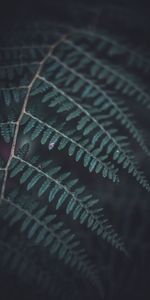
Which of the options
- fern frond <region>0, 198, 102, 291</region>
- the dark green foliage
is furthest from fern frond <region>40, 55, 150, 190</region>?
fern frond <region>0, 198, 102, 291</region>

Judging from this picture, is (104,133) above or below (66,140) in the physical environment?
above

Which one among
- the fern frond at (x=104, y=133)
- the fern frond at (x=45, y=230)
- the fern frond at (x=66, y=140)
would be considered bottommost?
the fern frond at (x=45, y=230)

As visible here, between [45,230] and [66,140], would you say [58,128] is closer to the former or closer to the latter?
[66,140]

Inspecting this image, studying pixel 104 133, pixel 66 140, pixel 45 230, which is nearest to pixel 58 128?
pixel 66 140

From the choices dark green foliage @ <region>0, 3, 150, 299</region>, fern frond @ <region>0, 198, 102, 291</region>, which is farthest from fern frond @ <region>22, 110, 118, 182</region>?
fern frond @ <region>0, 198, 102, 291</region>

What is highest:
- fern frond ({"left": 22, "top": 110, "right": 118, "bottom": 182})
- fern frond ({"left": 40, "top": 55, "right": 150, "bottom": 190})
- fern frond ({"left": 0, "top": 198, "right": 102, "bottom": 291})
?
fern frond ({"left": 40, "top": 55, "right": 150, "bottom": 190})

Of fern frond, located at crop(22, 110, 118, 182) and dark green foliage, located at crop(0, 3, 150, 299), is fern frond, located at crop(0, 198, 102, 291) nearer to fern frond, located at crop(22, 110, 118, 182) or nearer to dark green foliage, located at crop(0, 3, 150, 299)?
dark green foliage, located at crop(0, 3, 150, 299)

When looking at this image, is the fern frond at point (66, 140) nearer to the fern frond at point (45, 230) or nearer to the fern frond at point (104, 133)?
the fern frond at point (104, 133)

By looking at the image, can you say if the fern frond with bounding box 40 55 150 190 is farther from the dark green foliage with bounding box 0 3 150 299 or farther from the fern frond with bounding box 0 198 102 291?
the fern frond with bounding box 0 198 102 291

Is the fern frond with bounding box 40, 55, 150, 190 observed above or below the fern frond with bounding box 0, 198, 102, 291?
above

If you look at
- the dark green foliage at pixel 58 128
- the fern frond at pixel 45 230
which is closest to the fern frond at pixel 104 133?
the dark green foliage at pixel 58 128

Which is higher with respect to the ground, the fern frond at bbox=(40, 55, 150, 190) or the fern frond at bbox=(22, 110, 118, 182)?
the fern frond at bbox=(40, 55, 150, 190)

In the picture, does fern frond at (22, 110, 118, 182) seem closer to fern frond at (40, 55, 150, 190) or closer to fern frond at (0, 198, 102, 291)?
fern frond at (40, 55, 150, 190)
